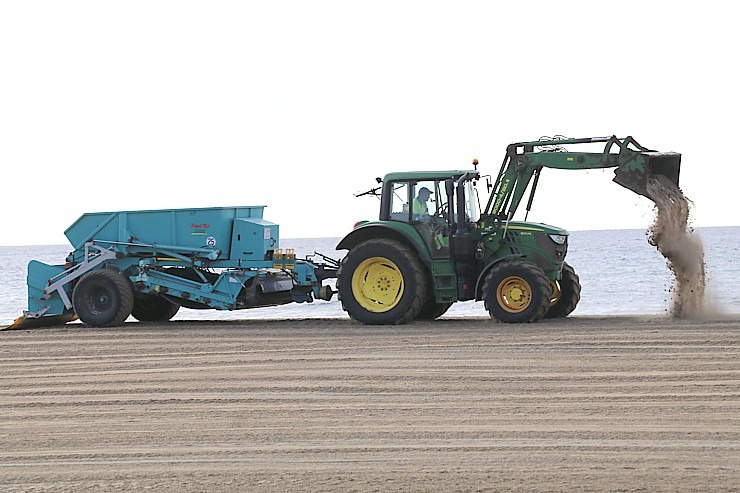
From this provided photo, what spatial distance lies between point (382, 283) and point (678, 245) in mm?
4291

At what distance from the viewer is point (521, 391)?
402 inches

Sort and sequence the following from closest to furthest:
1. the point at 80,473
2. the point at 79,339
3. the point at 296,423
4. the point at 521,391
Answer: the point at 80,473
the point at 296,423
the point at 521,391
the point at 79,339

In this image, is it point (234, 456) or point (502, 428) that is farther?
point (502, 428)

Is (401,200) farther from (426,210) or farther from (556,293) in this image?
(556,293)

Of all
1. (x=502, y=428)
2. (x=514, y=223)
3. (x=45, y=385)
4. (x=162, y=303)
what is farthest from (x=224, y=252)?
(x=502, y=428)

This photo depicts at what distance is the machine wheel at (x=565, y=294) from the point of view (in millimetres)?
16375

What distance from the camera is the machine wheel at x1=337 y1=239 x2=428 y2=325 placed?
51.6ft

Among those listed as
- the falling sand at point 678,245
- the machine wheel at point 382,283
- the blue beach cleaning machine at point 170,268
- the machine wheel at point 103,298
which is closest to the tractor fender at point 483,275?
the machine wheel at point 382,283

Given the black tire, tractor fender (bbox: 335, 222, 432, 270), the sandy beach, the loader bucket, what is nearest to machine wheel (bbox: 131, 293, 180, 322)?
the sandy beach

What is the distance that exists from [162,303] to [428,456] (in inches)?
453

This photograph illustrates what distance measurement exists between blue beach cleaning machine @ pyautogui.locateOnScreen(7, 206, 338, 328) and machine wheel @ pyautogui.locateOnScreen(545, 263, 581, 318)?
3.33 meters

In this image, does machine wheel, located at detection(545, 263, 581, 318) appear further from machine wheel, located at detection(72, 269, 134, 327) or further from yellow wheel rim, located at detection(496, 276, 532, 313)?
machine wheel, located at detection(72, 269, 134, 327)

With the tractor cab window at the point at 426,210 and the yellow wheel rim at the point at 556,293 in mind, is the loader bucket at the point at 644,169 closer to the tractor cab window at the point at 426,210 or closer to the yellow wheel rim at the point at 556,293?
the yellow wheel rim at the point at 556,293

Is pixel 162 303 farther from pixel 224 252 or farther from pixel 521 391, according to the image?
pixel 521 391
